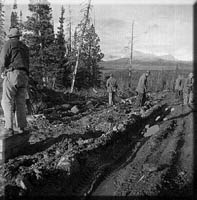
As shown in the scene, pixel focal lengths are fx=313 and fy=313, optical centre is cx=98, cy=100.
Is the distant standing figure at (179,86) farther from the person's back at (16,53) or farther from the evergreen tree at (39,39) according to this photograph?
the person's back at (16,53)

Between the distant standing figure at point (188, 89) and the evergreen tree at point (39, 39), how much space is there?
501 inches

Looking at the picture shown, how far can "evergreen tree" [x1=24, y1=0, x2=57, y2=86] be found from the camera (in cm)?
2698

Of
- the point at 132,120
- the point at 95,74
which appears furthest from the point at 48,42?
the point at 132,120

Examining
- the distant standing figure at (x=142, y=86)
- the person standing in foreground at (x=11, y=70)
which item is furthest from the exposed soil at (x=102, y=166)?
the distant standing figure at (x=142, y=86)

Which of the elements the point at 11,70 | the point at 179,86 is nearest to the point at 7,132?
the point at 11,70

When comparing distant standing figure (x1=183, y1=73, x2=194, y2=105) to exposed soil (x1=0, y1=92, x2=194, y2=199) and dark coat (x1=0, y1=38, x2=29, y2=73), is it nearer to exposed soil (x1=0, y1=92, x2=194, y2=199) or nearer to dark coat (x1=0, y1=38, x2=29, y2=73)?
exposed soil (x1=0, y1=92, x2=194, y2=199)

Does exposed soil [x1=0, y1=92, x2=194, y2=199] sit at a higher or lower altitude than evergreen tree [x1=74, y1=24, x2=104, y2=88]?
lower

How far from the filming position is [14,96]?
6.47m

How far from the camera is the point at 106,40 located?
162 ft

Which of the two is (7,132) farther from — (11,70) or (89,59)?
(89,59)

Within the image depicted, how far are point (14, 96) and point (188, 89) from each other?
44.4 ft

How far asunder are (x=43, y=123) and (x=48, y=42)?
18.4 meters

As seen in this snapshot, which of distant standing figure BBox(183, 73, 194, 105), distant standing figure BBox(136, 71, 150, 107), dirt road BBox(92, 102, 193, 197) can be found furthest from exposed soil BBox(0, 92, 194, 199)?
distant standing figure BBox(183, 73, 194, 105)

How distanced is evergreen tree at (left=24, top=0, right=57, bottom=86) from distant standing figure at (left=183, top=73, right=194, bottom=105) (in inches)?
501
